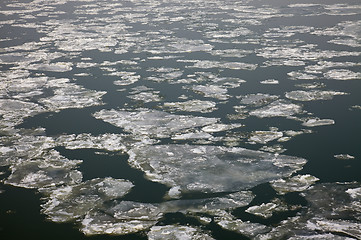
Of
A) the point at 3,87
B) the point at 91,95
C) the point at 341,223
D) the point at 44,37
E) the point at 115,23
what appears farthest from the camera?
the point at 115,23

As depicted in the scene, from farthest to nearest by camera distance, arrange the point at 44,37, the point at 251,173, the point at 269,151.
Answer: the point at 44,37
the point at 269,151
the point at 251,173

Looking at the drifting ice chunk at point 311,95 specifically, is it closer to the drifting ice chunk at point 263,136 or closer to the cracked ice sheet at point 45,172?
the drifting ice chunk at point 263,136

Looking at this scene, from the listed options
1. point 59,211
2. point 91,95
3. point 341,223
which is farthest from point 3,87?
point 341,223

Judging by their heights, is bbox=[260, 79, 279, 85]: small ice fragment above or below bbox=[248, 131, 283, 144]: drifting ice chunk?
below

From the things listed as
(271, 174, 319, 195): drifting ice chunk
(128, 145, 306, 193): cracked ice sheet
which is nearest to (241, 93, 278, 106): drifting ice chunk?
(128, 145, 306, 193): cracked ice sheet

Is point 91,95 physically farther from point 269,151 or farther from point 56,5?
point 56,5

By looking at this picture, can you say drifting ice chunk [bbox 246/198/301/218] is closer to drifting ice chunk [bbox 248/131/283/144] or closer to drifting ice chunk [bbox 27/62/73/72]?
drifting ice chunk [bbox 248/131/283/144]

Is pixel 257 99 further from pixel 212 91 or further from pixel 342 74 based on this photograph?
pixel 342 74

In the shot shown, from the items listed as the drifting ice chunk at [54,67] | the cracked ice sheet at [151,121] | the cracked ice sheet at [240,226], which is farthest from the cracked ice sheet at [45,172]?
the drifting ice chunk at [54,67]
